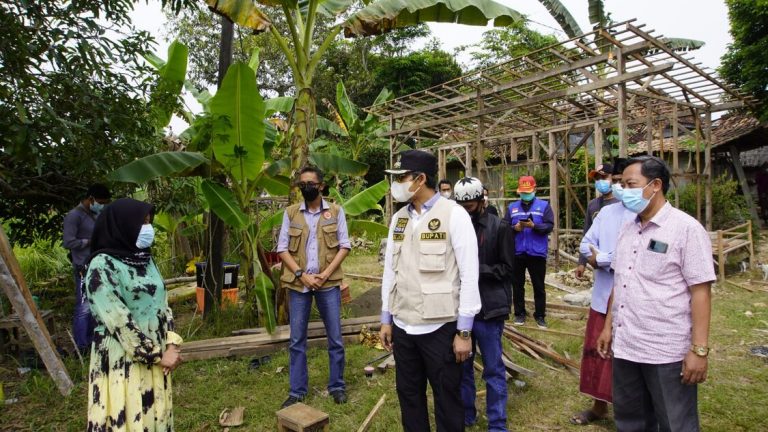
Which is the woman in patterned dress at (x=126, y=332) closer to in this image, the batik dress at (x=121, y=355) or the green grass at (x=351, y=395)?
the batik dress at (x=121, y=355)

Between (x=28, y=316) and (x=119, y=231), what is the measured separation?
7.47 ft

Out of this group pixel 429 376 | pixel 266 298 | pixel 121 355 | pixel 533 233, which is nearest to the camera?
pixel 121 355

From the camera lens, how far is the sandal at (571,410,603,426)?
364cm

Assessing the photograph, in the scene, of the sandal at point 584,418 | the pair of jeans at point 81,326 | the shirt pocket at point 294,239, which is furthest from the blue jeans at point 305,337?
the pair of jeans at point 81,326

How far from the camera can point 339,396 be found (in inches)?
159

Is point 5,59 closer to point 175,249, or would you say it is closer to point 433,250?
point 433,250

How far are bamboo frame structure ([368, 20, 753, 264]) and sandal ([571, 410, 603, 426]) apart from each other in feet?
17.1

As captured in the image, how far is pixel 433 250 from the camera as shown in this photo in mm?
2723

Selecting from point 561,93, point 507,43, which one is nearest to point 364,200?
point 561,93

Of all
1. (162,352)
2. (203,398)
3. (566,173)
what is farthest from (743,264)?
(162,352)

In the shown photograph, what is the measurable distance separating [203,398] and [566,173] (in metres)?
9.41

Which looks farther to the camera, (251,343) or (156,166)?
(251,343)

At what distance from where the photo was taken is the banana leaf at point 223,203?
518cm

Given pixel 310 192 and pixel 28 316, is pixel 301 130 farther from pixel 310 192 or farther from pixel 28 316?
pixel 28 316
